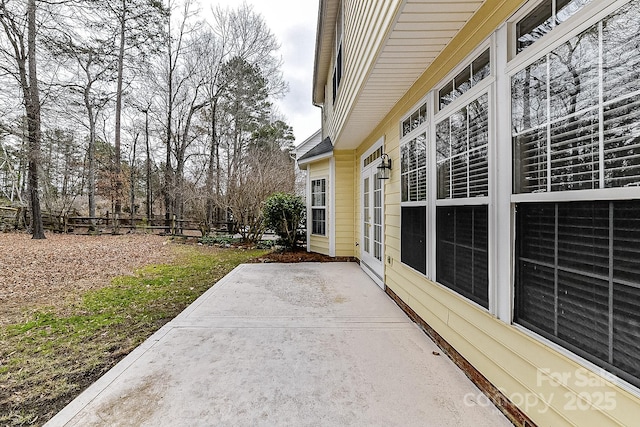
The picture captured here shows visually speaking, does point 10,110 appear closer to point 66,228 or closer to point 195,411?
point 66,228

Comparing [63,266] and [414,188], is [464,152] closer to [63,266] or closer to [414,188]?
[414,188]

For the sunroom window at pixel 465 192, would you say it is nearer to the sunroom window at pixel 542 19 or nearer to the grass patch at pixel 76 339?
the sunroom window at pixel 542 19

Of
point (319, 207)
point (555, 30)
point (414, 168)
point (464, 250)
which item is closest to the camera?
point (555, 30)

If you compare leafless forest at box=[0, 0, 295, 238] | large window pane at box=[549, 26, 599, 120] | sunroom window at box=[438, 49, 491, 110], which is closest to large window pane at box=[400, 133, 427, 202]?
sunroom window at box=[438, 49, 491, 110]

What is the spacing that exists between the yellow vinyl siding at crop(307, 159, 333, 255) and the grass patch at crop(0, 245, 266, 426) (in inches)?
123

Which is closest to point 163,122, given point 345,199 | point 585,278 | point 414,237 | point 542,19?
point 345,199

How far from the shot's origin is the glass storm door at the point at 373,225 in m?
5.14

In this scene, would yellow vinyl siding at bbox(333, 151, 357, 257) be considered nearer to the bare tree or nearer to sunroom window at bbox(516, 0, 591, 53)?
sunroom window at bbox(516, 0, 591, 53)

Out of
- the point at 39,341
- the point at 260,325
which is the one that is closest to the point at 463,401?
the point at 260,325

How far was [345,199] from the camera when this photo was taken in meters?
7.36

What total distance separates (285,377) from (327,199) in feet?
18.3

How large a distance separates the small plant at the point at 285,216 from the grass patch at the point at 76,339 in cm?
309

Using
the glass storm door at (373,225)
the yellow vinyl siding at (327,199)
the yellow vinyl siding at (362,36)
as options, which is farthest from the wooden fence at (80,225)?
the yellow vinyl siding at (362,36)

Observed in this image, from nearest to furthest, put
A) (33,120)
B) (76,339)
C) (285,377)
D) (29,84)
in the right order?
1. (285,377)
2. (76,339)
3. (33,120)
4. (29,84)
